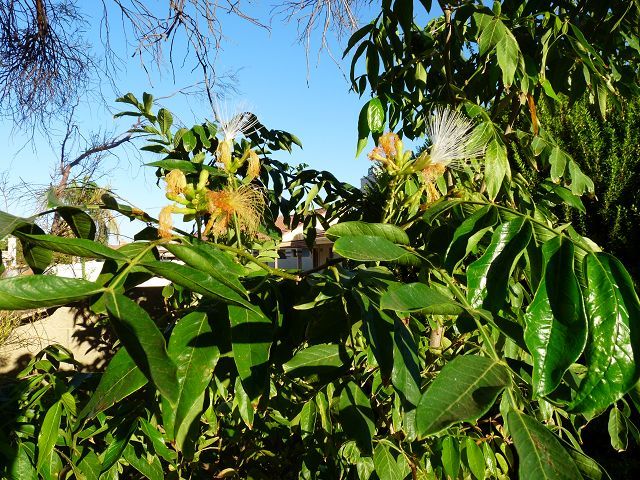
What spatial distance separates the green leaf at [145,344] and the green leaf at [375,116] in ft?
3.50

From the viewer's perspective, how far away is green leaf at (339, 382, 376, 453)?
770 mm

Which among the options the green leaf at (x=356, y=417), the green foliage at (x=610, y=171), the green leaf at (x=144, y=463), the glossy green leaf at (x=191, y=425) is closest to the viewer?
the glossy green leaf at (x=191, y=425)

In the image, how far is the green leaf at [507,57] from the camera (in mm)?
1279

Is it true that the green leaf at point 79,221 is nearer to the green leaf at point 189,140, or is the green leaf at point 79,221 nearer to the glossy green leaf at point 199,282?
the glossy green leaf at point 199,282

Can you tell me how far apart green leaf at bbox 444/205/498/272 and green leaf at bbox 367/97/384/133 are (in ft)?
2.41

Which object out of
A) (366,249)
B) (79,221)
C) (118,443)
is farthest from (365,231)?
(118,443)

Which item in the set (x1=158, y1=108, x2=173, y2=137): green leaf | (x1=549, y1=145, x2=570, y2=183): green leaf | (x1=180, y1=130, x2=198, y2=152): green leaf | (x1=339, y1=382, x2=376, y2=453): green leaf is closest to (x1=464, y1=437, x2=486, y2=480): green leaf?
(x1=339, y1=382, x2=376, y2=453): green leaf

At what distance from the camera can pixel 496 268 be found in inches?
25.4

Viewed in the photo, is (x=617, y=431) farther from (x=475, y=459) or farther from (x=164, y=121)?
(x=164, y=121)

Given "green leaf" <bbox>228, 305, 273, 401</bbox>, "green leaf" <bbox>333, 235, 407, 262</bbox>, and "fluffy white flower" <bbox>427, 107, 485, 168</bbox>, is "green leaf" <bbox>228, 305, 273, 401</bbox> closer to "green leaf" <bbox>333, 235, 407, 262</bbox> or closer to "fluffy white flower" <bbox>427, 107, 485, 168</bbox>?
"green leaf" <bbox>333, 235, 407, 262</bbox>

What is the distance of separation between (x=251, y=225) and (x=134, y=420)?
0.46m

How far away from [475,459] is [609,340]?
3.25 ft

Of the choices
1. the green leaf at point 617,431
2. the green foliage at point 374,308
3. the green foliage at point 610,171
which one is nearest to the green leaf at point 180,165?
the green foliage at point 374,308

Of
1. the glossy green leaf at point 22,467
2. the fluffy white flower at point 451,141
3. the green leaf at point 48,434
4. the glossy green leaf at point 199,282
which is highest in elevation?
the fluffy white flower at point 451,141
